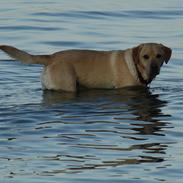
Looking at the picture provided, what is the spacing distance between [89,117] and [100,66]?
1875 millimetres

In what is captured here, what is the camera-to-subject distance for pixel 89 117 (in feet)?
39.0

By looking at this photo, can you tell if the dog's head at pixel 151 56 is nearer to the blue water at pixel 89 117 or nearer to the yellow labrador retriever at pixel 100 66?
the yellow labrador retriever at pixel 100 66

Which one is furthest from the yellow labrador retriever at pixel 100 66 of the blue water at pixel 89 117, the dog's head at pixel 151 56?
the blue water at pixel 89 117

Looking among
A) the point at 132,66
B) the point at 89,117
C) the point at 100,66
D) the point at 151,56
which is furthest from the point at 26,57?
the point at 89,117

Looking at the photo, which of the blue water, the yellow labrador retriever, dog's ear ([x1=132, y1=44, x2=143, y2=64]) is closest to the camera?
the blue water

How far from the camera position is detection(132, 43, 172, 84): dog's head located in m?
13.4

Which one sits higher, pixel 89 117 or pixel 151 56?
pixel 151 56

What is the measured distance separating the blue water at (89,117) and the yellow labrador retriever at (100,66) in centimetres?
16

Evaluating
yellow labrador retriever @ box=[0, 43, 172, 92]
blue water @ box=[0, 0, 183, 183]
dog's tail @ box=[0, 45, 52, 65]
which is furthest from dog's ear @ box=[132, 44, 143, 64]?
dog's tail @ box=[0, 45, 52, 65]

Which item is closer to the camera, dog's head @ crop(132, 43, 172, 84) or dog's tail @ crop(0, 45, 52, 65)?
dog's tail @ crop(0, 45, 52, 65)

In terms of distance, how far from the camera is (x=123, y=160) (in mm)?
9734

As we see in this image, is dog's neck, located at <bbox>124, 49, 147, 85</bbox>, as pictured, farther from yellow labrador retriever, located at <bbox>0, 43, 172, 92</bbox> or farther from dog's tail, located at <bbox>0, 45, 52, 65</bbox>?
dog's tail, located at <bbox>0, 45, 52, 65</bbox>

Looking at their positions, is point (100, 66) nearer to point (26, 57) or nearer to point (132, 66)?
point (132, 66)

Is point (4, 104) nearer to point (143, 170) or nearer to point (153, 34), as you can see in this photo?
point (143, 170)
